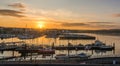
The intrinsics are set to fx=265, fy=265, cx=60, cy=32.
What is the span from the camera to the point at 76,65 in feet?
91.1

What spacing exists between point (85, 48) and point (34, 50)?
19.5 metres

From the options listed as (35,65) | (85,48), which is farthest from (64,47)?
(35,65)

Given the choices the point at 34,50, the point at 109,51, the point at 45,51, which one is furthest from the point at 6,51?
the point at 109,51

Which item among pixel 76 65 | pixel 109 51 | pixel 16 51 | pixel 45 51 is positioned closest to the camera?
pixel 76 65

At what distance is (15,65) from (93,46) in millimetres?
63585

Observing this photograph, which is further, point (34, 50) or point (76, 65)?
point (34, 50)

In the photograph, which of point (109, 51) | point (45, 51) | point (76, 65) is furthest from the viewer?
point (109, 51)

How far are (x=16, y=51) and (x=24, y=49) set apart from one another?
374 cm

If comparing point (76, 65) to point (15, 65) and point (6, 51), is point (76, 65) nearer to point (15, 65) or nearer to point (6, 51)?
point (15, 65)

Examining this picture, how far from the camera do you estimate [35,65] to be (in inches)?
1113

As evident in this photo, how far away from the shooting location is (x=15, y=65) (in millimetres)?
28250

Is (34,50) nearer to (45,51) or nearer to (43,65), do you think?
(45,51)

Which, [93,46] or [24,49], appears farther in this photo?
[93,46]

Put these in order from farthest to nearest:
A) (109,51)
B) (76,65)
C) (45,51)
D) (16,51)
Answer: (109,51)
(16,51)
(45,51)
(76,65)
